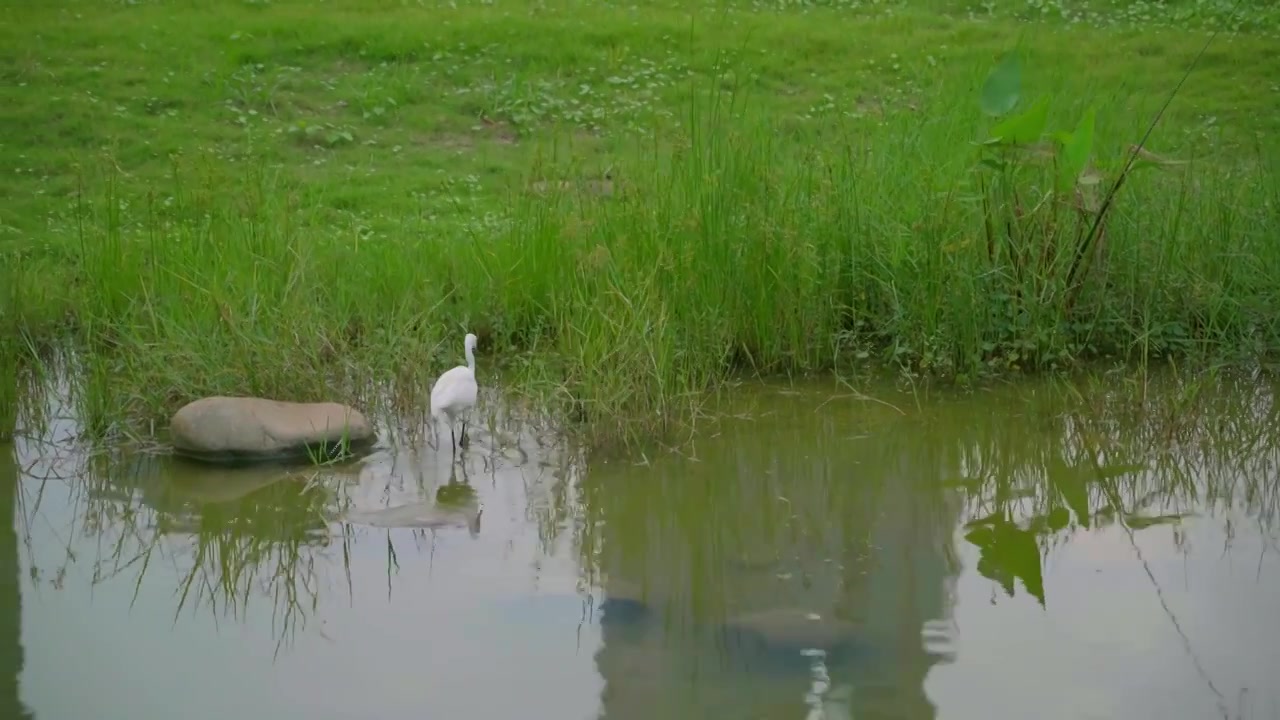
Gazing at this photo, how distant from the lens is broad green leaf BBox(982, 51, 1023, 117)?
5.80m

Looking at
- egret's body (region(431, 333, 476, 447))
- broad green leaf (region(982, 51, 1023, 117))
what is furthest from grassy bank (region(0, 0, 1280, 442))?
egret's body (region(431, 333, 476, 447))

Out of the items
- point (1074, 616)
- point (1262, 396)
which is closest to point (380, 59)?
point (1262, 396)

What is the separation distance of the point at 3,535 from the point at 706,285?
9.41 feet

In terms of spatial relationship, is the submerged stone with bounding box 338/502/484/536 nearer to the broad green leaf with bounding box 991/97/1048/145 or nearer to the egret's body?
the egret's body

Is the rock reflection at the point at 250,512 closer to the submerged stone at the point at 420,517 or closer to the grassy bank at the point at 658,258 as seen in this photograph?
the submerged stone at the point at 420,517

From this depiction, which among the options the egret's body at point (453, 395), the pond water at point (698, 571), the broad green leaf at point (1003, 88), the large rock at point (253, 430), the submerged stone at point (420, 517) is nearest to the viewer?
the pond water at point (698, 571)

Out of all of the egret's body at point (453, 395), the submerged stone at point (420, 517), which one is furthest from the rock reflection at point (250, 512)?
the egret's body at point (453, 395)

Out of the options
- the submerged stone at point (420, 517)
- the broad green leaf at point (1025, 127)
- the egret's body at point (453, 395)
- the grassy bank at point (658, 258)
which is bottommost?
the submerged stone at point (420, 517)

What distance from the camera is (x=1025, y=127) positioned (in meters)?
5.51

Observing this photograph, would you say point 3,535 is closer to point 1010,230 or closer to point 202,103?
point 1010,230

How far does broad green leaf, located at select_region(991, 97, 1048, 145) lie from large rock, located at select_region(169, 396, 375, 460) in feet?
9.39

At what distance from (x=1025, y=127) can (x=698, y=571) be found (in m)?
2.48

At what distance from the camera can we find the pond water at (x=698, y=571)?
3.57 m

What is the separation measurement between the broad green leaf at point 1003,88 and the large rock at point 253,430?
3053mm
